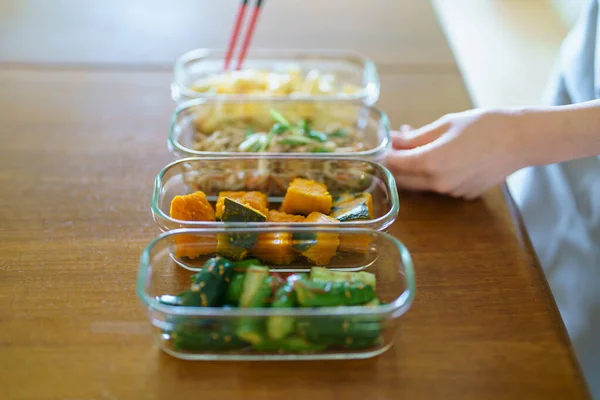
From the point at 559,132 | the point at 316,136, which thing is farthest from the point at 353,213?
the point at 559,132

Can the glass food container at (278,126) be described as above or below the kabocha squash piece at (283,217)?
above

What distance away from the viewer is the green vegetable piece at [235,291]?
0.72m

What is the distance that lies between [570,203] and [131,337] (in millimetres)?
870

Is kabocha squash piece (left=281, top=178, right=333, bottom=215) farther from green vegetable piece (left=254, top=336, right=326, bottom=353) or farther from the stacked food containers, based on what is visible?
green vegetable piece (left=254, top=336, right=326, bottom=353)

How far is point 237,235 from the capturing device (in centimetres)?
78

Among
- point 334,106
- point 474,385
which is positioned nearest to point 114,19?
point 334,106

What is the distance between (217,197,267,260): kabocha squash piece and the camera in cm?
79

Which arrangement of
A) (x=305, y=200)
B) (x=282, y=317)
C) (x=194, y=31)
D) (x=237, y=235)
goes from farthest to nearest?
1. (x=194, y=31)
2. (x=305, y=200)
3. (x=237, y=235)
4. (x=282, y=317)

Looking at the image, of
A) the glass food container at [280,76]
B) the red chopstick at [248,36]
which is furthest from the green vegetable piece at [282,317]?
the red chopstick at [248,36]

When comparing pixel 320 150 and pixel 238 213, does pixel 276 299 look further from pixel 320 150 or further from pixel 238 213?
pixel 320 150

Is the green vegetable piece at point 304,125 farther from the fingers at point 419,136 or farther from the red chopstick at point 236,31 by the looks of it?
the red chopstick at point 236,31

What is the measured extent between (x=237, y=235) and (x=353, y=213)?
0.62 feet

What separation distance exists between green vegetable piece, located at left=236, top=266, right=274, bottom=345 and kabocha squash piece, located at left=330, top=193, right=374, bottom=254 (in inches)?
5.0

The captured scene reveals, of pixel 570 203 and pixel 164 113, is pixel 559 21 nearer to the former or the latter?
pixel 570 203
